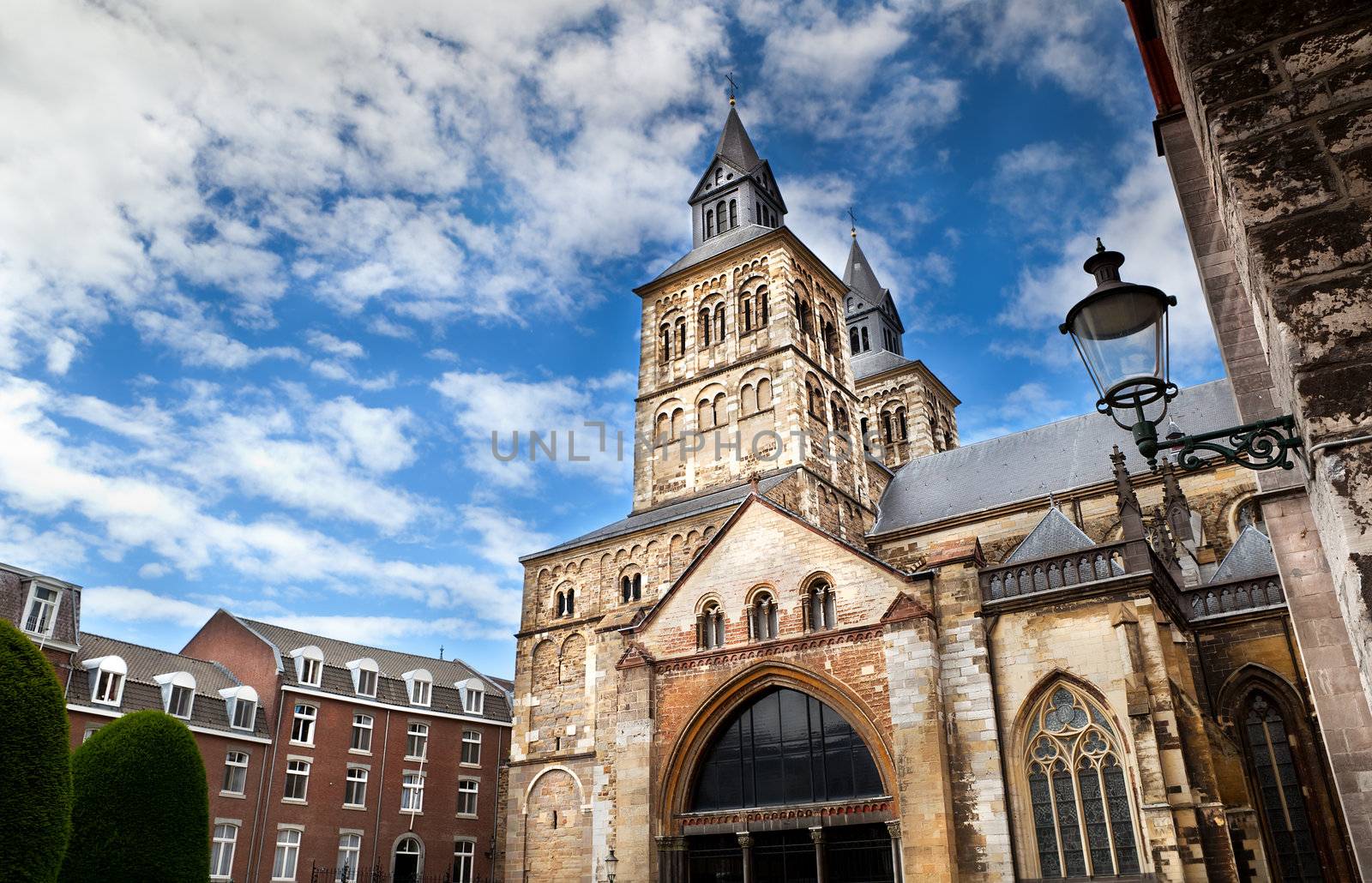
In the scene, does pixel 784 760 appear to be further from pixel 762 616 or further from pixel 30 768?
pixel 30 768

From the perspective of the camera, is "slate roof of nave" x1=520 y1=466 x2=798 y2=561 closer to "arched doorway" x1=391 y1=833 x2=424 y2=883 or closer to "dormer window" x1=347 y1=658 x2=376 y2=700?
"dormer window" x1=347 y1=658 x2=376 y2=700

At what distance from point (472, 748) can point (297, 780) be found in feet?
24.9

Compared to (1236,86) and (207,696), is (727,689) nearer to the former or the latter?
(1236,86)

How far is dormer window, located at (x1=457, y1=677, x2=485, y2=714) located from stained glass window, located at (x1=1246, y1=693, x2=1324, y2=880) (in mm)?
28450

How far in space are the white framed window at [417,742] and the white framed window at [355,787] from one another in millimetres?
2056

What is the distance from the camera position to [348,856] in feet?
102

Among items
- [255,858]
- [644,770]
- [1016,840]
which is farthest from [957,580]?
[255,858]

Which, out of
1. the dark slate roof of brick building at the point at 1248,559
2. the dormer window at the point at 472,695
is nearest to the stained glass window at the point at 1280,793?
the dark slate roof of brick building at the point at 1248,559

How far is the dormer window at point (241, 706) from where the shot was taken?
3012cm

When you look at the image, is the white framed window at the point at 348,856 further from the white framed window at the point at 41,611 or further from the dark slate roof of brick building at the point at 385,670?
the white framed window at the point at 41,611

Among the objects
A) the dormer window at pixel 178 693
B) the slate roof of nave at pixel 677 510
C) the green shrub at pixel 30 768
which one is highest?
the slate roof of nave at pixel 677 510

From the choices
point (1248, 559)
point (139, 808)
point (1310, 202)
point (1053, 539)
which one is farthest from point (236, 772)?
point (1310, 202)

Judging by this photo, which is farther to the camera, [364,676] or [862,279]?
[862,279]

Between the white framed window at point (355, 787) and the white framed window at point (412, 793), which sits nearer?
the white framed window at point (355, 787)
